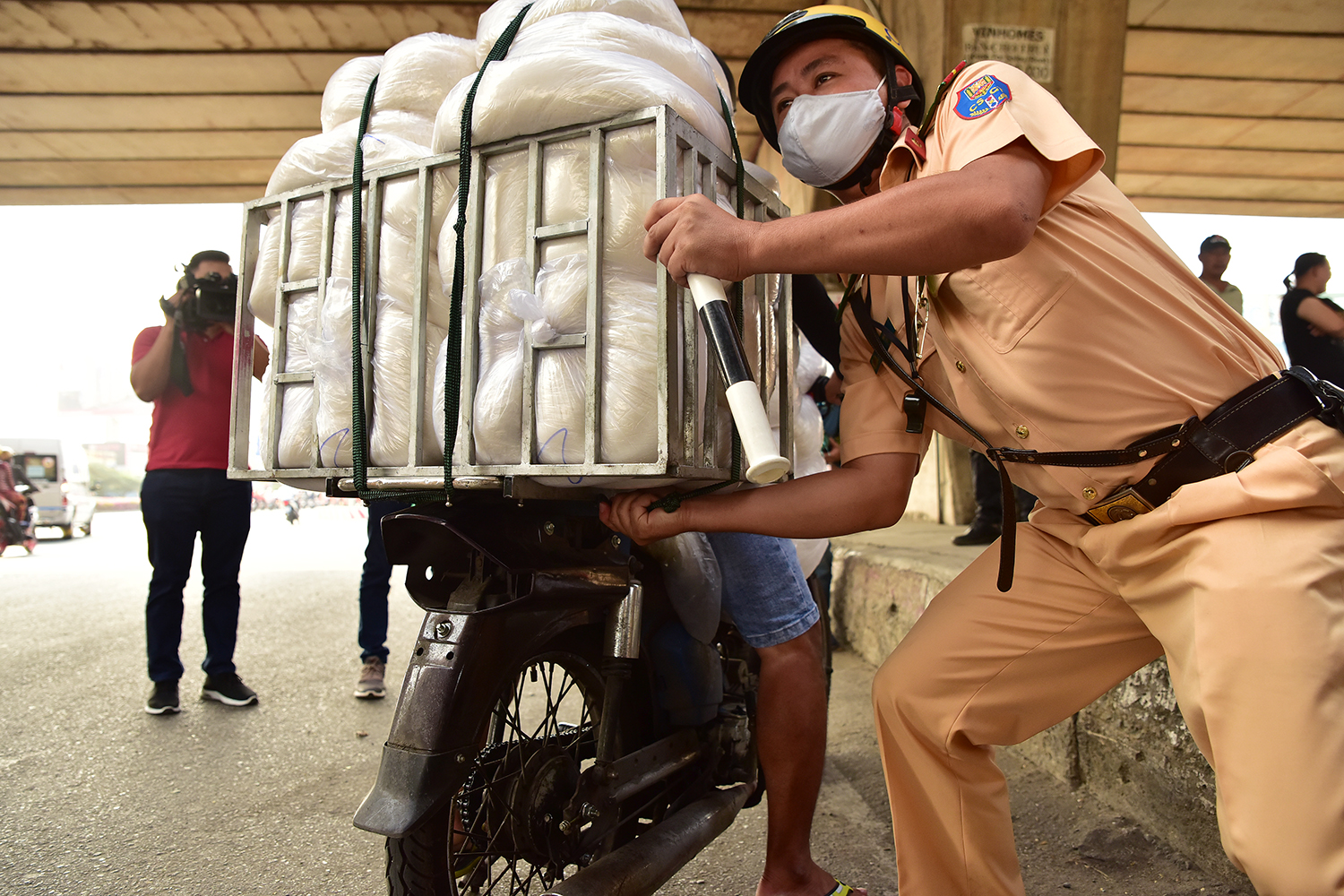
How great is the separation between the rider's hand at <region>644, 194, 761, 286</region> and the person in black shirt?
4.78 m

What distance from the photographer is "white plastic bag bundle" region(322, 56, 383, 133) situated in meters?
1.74

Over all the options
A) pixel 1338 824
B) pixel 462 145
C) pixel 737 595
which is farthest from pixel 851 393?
pixel 1338 824

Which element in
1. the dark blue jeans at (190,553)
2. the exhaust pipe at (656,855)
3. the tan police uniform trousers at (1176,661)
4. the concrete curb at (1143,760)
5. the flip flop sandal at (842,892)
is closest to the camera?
the tan police uniform trousers at (1176,661)

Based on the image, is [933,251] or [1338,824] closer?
[1338,824]

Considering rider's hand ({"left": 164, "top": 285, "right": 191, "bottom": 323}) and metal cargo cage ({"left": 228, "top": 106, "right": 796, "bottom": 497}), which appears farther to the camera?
rider's hand ({"left": 164, "top": 285, "right": 191, "bottom": 323})

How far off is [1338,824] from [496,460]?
4.15ft

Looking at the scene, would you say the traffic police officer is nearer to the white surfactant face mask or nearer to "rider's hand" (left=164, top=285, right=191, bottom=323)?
the white surfactant face mask

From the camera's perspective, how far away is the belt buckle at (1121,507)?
1.27m

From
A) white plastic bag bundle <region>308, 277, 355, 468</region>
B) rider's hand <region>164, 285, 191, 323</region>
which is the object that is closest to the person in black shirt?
white plastic bag bundle <region>308, 277, 355, 468</region>

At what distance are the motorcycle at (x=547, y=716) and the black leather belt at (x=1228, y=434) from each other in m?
0.98

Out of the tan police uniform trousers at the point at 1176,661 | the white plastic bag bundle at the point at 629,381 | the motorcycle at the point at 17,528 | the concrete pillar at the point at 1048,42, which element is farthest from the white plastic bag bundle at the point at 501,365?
the motorcycle at the point at 17,528

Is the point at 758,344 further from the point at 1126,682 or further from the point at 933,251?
the point at 1126,682

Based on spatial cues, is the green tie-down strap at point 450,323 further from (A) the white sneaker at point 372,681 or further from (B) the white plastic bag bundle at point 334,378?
(A) the white sneaker at point 372,681

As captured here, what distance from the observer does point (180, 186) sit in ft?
30.8
